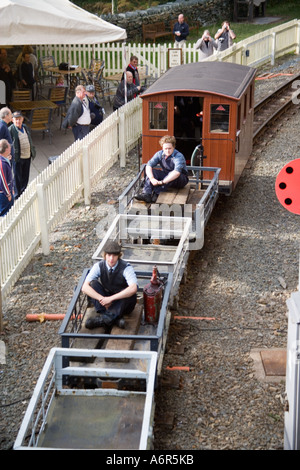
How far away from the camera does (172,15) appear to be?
3303 cm

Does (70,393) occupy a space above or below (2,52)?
below

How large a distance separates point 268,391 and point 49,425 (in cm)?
242

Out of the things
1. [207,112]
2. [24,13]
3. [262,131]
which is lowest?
[262,131]

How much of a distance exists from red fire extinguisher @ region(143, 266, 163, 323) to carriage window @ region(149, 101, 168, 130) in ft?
16.9

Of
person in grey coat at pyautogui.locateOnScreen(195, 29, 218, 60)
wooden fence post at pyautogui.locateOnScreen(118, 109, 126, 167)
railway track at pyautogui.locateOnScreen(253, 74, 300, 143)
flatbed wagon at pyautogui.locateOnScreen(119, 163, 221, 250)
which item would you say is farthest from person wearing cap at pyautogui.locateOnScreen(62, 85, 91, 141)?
person in grey coat at pyautogui.locateOnScreen(195, 29, 218, 60)

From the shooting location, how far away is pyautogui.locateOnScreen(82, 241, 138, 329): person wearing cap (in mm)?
8070

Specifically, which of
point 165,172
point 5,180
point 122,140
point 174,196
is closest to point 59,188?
point 5,180

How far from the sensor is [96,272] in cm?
823

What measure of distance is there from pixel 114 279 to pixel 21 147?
496 cm

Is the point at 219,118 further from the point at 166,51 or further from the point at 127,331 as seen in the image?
the point at 166,51

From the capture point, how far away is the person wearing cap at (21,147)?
12.1 metres

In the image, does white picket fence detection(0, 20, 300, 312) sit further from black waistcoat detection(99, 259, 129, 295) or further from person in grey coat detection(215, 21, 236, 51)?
person in grey coat detection(215, 21, 236, 51)
